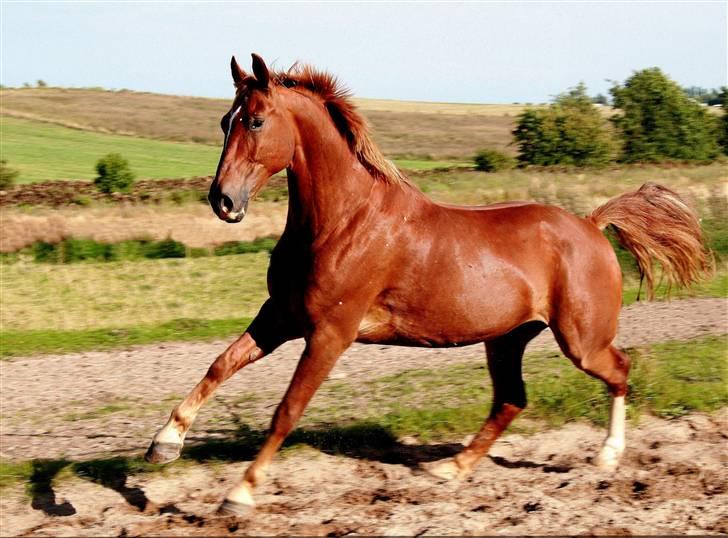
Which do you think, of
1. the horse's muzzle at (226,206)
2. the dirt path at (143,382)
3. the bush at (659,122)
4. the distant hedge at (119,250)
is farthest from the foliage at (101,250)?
the bush at (659,122)

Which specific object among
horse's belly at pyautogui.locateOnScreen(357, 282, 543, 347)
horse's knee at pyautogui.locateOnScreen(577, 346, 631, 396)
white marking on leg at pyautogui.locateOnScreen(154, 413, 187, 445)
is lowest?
white marking on leg at pyautogui.locateOnScreen(154, 413, 187, 445)

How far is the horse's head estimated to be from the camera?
502cm

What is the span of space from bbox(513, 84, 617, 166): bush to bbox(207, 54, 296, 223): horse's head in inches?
1084

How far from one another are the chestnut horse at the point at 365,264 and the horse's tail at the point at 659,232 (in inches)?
23.0

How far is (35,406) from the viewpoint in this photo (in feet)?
27.7

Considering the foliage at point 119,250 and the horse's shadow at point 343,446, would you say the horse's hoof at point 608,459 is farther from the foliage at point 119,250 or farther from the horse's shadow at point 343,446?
the foliage at point 119,250

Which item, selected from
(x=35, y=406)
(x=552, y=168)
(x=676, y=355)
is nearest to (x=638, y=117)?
(x=552, y=168)

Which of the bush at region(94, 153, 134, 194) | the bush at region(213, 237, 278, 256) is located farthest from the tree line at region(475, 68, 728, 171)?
the bush at region(213, 237, 278, 256)

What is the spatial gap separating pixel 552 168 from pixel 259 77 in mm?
25925

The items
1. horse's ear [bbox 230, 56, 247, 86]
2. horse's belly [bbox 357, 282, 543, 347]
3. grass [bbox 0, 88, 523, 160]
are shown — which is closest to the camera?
horse's ear [bbox 230, 56, 247, 86]

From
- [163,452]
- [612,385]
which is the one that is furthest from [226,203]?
[612,385]

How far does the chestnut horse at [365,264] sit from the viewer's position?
5246 mm

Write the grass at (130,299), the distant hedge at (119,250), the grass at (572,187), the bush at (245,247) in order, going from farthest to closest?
the grass at (572,187)
the bush at (245,247)
the distant hedge at (119,250)
the grass at (130,299)

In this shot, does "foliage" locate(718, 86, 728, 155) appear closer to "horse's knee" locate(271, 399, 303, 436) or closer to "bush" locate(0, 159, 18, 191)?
"bush" locate(0, 159, 18, 191)
